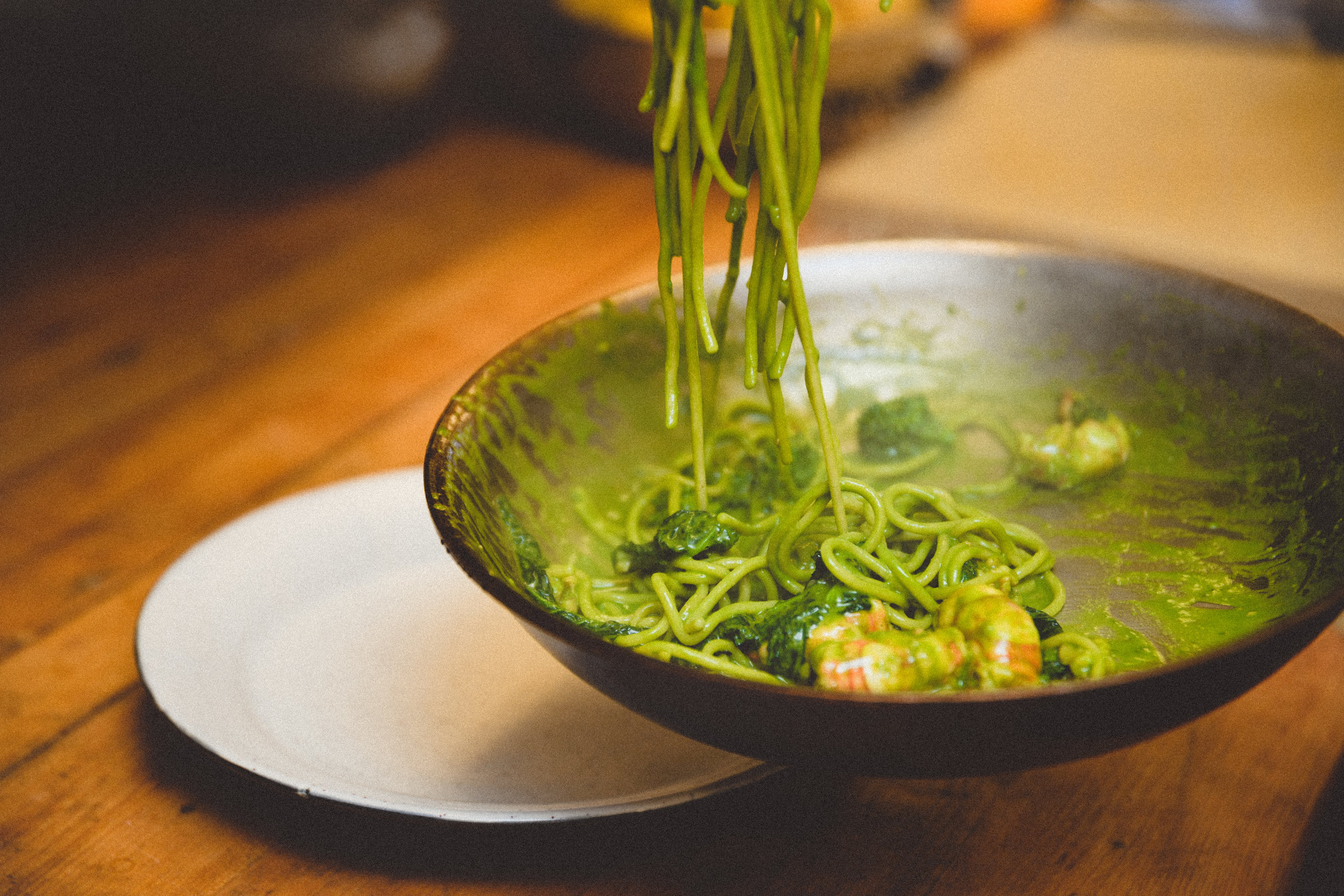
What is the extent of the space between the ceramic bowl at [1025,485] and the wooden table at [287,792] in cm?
17

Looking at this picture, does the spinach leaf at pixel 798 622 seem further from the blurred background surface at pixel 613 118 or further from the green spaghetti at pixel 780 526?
the blurred background surface at pixel 613 118

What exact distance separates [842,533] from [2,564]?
39.5 inches

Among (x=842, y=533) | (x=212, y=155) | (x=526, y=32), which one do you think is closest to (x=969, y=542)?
(x=842, y=533)

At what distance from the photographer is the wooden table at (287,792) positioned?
82cm

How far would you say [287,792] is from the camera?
0.77 metres

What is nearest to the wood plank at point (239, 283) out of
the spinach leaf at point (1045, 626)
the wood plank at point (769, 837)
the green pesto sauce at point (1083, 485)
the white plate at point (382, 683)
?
the white plate at point (382, 683)

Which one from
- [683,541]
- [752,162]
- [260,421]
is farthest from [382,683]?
[260,421]

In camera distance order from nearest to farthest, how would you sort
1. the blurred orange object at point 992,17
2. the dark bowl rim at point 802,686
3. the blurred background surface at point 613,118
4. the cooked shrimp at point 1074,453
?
the dark bowl rim at point 802,686, the cooked shrimp at point 1074,453, the blurred background surface at point 613,118, the blurred orange object at point 992,17

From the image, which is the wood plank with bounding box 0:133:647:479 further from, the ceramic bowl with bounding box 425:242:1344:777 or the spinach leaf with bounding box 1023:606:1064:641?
the spinach leaf with bounding box 1023:606:1064:641

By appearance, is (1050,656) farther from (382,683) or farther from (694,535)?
(382,683)

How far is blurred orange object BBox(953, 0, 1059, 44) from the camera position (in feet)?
10.2

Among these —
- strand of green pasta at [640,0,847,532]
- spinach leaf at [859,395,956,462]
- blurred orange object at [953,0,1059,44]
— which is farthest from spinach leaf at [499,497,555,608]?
blurred orange object at [953,0,1059,44]

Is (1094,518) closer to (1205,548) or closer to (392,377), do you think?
(1205,548)

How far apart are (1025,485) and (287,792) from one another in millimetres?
669
